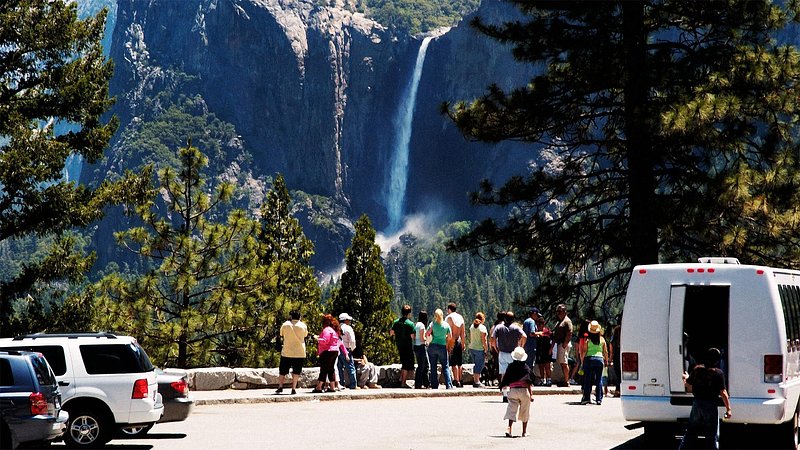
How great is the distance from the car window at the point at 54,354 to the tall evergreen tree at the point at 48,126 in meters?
18.1

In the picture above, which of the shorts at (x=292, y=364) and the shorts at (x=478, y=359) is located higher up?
the shorts at (x=478, y=359)

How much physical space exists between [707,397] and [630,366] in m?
1.72

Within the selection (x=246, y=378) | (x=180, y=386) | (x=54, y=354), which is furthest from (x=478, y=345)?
(x=54, y=354)

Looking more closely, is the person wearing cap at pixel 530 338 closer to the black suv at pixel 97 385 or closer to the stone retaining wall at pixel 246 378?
the stone retaining wall at pixel 246 378

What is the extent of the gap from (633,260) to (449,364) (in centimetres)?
490

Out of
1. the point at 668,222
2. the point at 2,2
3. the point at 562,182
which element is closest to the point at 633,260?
the point at 668,222

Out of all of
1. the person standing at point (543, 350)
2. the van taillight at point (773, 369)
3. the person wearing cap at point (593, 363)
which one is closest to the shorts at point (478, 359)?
the person standing at point (543, 350)

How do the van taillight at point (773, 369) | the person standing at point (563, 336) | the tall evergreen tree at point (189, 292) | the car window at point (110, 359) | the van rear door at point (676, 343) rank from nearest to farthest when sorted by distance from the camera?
1. the van taillight at point (773, 369)
2. the van rear door at point (676, 343)
3. the car window at point (110, 359)
4. the person standing at point (563, 336)
5. the tall evergreen tree at point (189, 292)

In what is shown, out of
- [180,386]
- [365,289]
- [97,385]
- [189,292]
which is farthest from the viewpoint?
[365,289]

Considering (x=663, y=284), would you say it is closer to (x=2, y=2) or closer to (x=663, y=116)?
(x=663, y=116)

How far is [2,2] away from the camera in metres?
34.6

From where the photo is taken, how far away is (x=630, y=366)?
601 inches

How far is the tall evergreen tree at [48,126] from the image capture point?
33406 millimetres

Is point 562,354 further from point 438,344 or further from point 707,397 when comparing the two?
point 707,397
